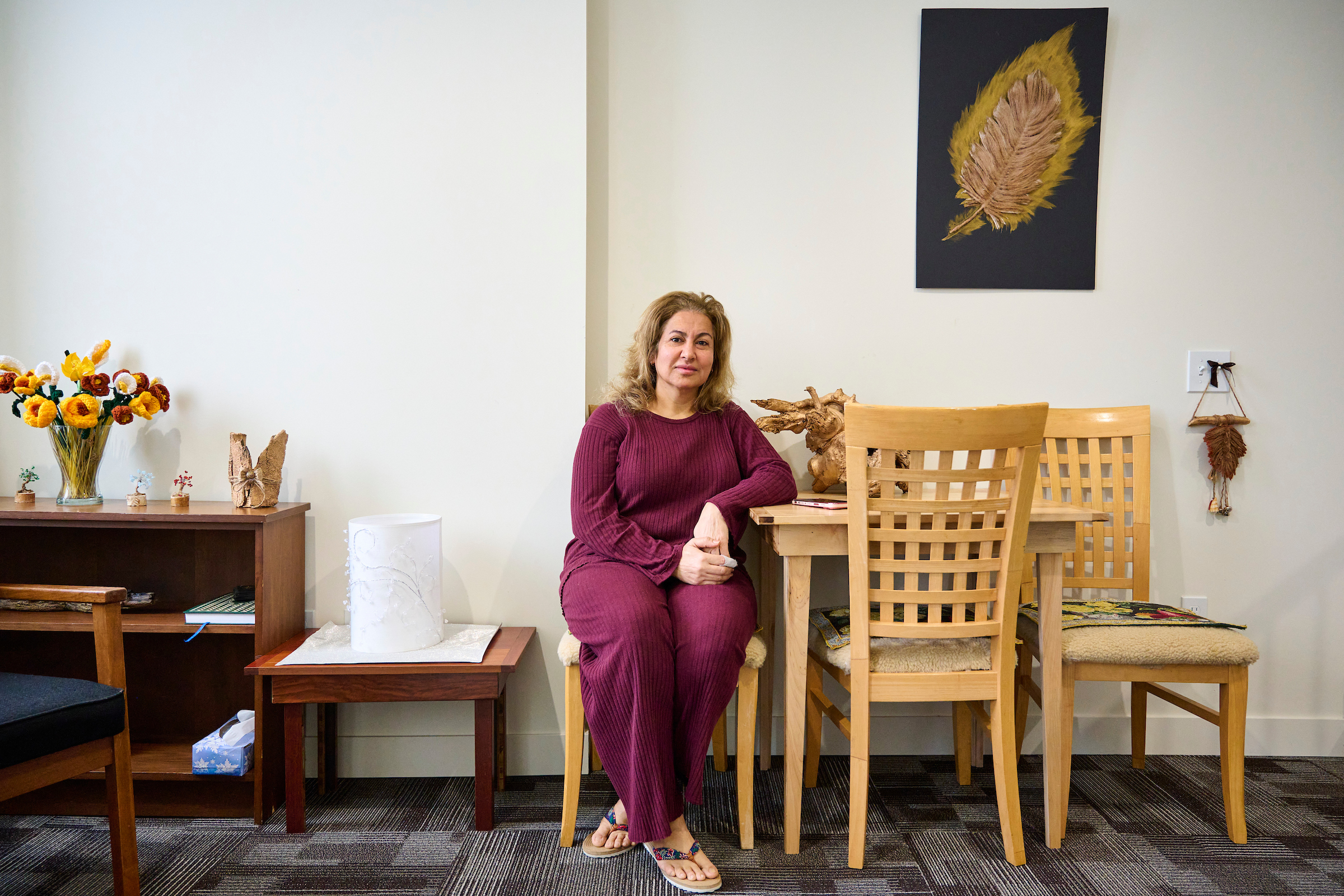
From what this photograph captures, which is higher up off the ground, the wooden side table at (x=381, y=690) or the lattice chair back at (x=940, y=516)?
the lattice chair back at (x=940, y=516)

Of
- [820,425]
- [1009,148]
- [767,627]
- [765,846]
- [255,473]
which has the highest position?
[1009,148]

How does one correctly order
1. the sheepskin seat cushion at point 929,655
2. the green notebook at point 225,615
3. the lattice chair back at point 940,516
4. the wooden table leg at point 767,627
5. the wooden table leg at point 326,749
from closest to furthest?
the lattice chair back at point 940,516, the sheepskin seat cushion at point 929,655, the green notebook at point 225,615, the wooden table leg at point 326,749, the wooden table leg at point 767,627

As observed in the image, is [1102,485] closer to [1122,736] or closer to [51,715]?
[1122,736]

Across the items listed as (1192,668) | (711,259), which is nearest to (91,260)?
(711,259)

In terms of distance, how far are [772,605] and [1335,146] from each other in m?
2.33

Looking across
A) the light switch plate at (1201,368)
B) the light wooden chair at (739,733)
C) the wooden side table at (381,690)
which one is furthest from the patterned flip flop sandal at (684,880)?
the light switch plate at (1201,368)

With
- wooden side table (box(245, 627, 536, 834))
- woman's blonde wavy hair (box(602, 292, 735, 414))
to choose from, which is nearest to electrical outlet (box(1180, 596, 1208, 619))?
woman's blonde wavy hair (box(602, 292, 735, 414))

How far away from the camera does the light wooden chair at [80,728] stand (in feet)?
4.45

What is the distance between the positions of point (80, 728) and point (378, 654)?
0.63m

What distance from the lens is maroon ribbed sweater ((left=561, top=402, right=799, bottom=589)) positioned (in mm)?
1927

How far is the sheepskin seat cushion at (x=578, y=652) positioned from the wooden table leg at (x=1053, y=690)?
2.25 ft

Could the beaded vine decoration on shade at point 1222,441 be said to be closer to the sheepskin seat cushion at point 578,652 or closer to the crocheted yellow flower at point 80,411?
the sheepskin seat cushion at point 578,652

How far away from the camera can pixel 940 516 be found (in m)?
1.68

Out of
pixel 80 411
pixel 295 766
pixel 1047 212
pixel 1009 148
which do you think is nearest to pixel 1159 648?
pixel 1047 212
